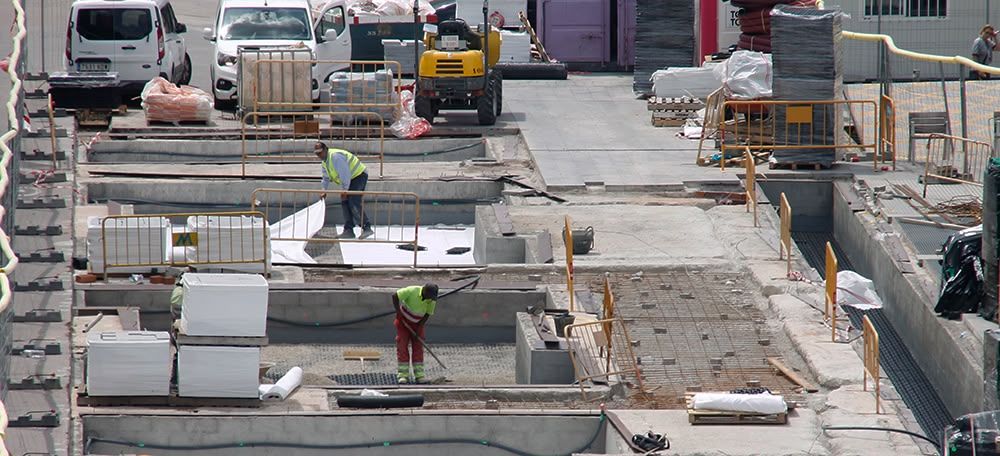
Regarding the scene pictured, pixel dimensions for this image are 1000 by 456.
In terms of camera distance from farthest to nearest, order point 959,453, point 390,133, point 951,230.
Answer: point 390,133 → point 951,230 → point 959,453

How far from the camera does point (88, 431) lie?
1299 centimetres

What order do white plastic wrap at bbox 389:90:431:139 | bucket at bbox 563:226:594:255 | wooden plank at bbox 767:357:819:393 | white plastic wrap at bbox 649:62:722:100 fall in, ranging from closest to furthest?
wooden plank at bbox 767:357:819:393
bucket at bbox 563:226:594:255
white plastic wrap at bbox 389:90:431:139
white plastic wrap at bbox 649:62:722:100

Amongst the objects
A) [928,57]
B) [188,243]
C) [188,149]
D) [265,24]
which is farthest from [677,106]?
[188,243]

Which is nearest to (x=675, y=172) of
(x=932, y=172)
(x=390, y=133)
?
(x=932, y=172)

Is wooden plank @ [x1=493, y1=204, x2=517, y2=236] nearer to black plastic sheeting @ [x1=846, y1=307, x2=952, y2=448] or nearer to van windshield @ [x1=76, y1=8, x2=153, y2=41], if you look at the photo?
black plastic sheeting @ [x1=846, y1=307, x2=952, y2=448]

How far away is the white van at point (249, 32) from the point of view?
91.1ft

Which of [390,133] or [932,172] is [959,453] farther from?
[390,133]

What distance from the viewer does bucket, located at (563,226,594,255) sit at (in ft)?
62.1

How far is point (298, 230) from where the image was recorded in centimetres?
2108

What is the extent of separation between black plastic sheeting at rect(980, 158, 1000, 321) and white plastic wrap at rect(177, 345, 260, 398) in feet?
24.5

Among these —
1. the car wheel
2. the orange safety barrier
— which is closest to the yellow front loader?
the car wheel

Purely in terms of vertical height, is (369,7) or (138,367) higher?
(369,7)

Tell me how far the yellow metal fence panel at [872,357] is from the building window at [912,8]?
646 inches

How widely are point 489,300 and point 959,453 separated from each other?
6.72m
